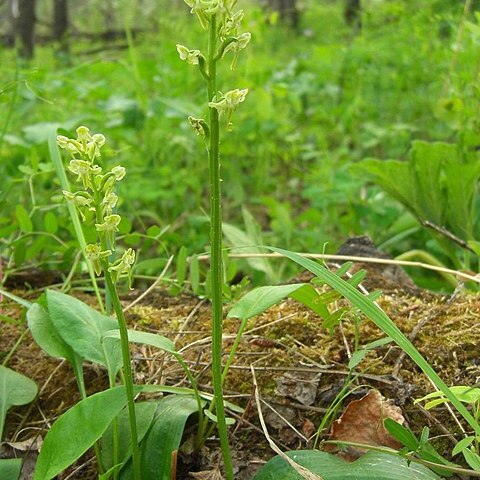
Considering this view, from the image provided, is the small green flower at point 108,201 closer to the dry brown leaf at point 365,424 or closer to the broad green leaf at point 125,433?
the broad green leaf at point 125,433

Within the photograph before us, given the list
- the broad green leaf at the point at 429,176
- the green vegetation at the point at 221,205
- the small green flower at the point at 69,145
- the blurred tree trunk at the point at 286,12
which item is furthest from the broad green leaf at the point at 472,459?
the blurred tree trunk at the point at 286,12

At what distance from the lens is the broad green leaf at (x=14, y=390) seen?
1.30m

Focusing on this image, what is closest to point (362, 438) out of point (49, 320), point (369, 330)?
point (369, 330)

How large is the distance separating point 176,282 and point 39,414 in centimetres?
52

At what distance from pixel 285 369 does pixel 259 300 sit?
0.72 feet

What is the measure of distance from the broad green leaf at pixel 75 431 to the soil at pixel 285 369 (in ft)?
0.67

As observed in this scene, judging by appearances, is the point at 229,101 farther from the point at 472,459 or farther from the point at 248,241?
the point at 248,241

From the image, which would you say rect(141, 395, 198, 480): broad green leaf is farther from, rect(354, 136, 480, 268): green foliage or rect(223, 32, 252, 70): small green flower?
rect(354, 136, 480, 268): green foliage

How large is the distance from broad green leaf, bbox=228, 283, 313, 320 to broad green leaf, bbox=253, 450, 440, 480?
22cm

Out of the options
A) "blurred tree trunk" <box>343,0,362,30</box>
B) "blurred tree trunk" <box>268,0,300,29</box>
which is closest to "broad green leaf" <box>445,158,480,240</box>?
"blurred tree trunk" <box>343,0,362,30</box>

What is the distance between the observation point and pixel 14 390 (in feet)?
4.34

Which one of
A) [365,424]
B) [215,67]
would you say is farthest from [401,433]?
[215,67]

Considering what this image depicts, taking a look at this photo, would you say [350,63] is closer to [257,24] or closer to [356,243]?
[257,24]

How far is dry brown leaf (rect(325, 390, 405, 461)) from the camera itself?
1172 mm
